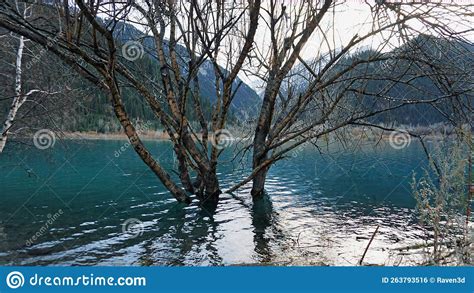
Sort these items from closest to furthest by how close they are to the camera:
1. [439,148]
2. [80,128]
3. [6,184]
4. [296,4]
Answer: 1. [439,148]
2. [296,4]
3. [6,184]
4. [80,128]

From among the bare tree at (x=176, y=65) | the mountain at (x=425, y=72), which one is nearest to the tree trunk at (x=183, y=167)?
the bare tree at (x=176, y=65)

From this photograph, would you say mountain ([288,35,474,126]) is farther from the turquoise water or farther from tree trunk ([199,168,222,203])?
tree trunk ([199,168,222,203])

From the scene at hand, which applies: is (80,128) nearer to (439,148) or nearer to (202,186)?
(202,186)

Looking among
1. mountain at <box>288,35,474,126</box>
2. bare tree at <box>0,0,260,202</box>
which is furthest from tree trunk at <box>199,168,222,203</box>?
mountain at <box>288,35,474,126</box>

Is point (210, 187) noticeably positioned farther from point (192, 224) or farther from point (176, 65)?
point (176, 65)

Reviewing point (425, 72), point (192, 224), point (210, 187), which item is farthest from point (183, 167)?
point (425, 72)

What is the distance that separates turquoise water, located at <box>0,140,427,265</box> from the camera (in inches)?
310

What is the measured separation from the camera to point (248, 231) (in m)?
10.2

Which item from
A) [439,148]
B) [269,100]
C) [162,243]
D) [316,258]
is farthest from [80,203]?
[439,148]

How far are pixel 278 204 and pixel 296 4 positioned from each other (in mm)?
8248

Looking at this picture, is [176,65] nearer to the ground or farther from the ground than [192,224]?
farther from the ground

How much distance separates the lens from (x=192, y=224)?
1091 cm

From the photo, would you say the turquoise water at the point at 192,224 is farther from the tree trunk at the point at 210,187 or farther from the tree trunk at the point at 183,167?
the tree trunk at the point at 183,167

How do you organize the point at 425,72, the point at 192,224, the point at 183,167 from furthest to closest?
the point at 183,167 < the point at 192,224 < the point at 425,72
